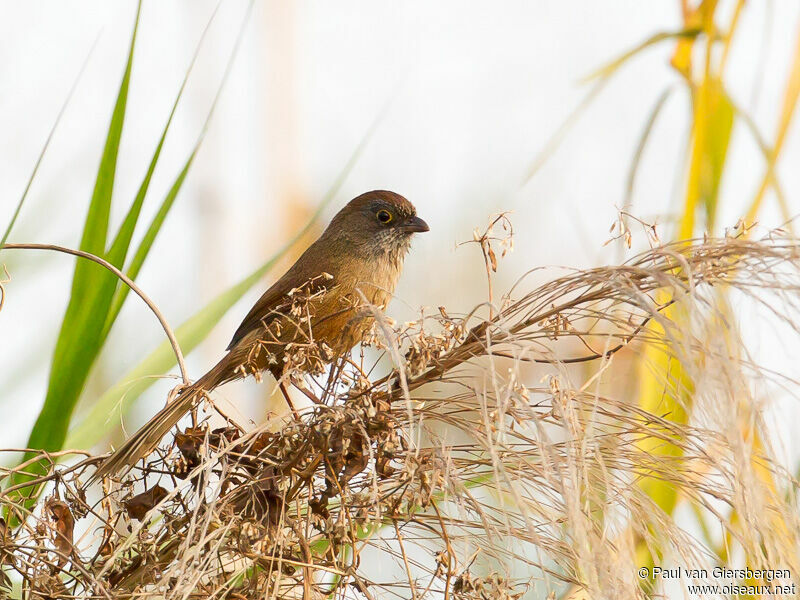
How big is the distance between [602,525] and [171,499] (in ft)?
2.93

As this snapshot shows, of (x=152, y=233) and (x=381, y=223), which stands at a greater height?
(x=381, y=223)

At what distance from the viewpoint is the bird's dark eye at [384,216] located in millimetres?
4309

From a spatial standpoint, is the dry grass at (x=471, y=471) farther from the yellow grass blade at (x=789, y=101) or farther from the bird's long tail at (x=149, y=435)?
the yellow grass blade at (x=789, y=101)

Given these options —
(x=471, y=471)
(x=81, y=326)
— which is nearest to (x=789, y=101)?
(x=471, y=471)

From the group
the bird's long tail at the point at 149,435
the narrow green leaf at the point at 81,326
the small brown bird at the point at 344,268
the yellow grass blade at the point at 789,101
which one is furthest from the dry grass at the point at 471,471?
the yellow grass blade at the point at 789,101

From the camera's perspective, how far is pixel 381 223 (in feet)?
14.1

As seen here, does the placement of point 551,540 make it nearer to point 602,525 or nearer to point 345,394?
point 602,525

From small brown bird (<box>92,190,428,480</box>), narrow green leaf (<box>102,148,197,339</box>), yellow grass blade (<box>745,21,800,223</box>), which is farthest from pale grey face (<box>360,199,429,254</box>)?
narrow green leaf (<box>102,148,197,339</box>)

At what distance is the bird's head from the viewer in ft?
13.9

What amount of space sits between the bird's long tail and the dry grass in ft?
0.21

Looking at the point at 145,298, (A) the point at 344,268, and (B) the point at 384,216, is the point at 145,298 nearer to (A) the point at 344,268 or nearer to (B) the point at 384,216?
(A) the point at 344,268

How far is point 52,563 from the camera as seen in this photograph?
207cm

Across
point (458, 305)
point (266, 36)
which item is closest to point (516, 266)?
point (458, 305)

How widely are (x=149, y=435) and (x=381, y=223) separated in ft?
7.49
